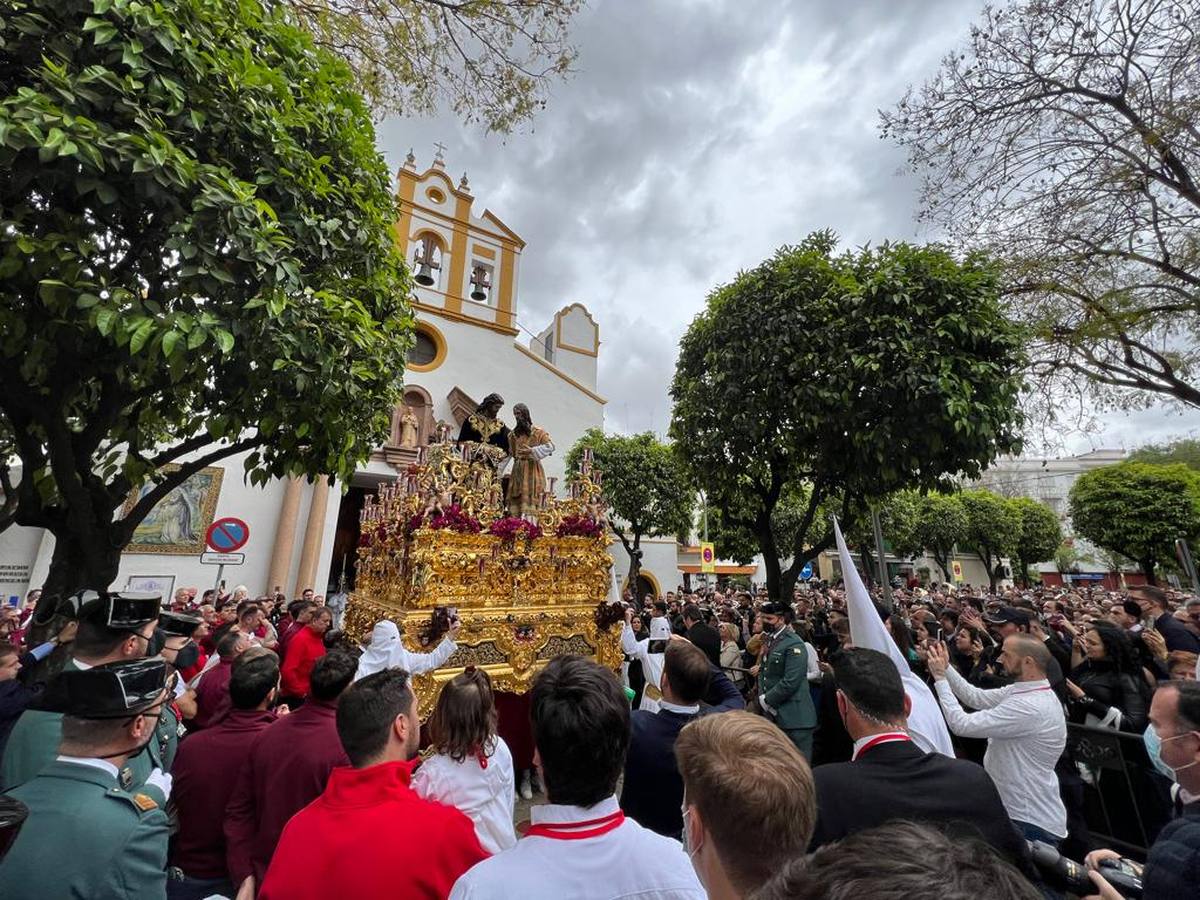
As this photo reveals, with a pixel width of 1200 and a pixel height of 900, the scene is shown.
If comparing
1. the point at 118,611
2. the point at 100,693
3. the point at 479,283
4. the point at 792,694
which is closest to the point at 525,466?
the point at 792,694

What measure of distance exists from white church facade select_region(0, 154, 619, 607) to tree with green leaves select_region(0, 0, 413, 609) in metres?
7.37

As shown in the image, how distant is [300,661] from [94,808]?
4100mm

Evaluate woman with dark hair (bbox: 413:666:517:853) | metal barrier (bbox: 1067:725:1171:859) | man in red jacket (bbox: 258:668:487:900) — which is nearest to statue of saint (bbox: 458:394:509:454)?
woman with dark hair (bbox: 413:666:517:853)

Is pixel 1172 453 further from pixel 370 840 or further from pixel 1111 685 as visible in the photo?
pixel 370 840


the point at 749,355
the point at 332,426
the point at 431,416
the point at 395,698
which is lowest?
the point at 395,698

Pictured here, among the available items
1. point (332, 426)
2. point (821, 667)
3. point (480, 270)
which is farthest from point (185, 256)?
point (480, 270)

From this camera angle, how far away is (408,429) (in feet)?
60.0

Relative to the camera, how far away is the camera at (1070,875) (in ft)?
5.53

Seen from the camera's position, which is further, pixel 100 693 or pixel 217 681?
pixel 217 681

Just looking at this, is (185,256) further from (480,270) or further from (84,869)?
(480,270)

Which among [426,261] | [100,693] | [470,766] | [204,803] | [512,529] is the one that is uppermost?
[426,261]

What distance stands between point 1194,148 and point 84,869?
455 inches

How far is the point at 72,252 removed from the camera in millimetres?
3287

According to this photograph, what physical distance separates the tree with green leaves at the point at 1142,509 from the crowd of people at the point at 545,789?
2752cm
